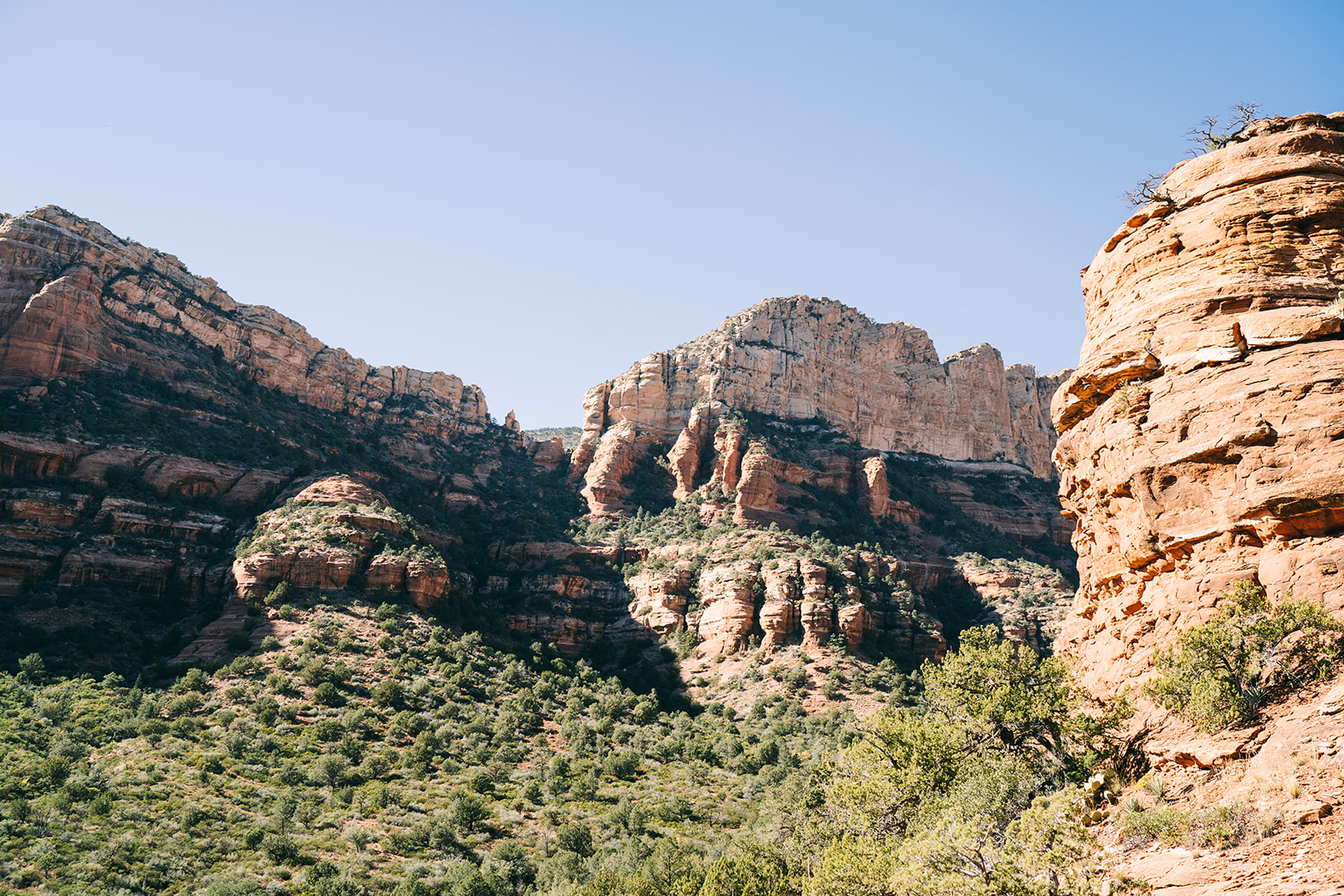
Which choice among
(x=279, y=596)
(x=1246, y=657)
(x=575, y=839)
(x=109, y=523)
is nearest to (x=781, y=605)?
(x=575, y=839)

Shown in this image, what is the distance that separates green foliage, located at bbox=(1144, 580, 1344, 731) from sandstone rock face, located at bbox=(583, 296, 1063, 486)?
8448 centimetres

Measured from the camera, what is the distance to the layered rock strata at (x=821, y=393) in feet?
343

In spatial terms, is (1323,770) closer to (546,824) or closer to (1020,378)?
(546,824)

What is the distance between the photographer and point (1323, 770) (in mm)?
→ 12266

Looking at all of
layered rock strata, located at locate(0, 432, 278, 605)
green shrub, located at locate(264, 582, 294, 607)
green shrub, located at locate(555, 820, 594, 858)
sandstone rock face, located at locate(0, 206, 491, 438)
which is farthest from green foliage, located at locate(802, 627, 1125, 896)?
sandstone rock face, located at locate(0, 206, 491, 438)

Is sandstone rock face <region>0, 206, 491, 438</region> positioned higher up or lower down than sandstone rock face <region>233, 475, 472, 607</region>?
higher up

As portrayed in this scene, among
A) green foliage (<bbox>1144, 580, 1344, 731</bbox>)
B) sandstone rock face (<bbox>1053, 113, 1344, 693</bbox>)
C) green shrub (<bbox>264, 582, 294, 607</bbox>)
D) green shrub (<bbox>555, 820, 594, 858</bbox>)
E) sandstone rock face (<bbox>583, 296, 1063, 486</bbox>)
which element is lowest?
green shrub (<bbox>555, 820, 594, 858</bbox>)

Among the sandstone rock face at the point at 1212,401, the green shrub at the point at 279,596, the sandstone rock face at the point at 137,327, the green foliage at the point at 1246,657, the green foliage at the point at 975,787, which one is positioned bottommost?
the green shrub at the point at 279,596

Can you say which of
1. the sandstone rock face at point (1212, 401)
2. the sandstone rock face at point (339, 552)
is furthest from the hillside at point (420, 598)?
the sandstone rock face at point (1212, 401)

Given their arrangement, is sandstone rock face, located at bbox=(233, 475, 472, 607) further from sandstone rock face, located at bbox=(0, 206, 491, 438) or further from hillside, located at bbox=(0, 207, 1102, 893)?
sandstone rock face, located at bbox=(0, 206, 491, 438)

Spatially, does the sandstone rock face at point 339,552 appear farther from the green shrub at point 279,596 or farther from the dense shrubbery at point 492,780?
the dense shrubbery at point 492,780

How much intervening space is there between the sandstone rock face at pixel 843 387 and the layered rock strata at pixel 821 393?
0.18 meters

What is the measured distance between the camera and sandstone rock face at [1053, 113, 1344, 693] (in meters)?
15.8

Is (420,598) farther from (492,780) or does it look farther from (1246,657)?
(1246,657)
